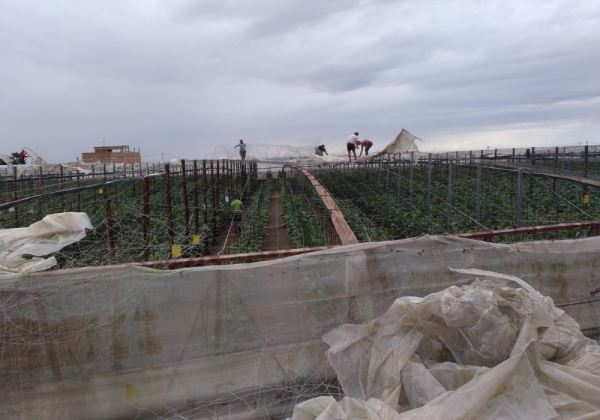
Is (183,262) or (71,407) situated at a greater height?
(183,262)

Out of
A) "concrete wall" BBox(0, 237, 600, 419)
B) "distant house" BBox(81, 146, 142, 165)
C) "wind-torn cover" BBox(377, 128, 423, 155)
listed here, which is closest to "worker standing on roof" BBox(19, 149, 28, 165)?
"distant house" BBox(81, 146, 142, 165)

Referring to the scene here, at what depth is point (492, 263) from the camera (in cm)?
342

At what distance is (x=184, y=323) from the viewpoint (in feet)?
9.62

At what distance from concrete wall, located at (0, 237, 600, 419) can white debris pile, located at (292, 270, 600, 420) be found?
34cm

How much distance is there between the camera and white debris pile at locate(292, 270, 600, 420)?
2248mm

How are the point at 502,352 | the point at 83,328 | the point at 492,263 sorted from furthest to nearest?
the point at 492,263 < the point at 83,328 < the point at 502,352

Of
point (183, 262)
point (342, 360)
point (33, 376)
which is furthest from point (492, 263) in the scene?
point (33, 376)

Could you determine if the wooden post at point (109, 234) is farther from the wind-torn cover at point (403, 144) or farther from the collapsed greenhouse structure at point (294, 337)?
the wind-torn cover at point (403, 144)

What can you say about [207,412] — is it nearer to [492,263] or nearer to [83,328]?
[83,328]

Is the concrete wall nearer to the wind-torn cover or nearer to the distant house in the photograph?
the wind-torn cover

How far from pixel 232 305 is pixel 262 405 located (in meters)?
0.67

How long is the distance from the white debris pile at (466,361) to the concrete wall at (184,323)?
1.13ft

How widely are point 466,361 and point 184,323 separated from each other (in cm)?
172

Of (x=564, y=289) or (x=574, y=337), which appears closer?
(x=574, y=337)
